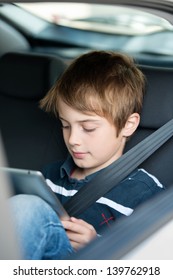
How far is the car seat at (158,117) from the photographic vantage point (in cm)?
210

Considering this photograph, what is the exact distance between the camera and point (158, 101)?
83.3 inches

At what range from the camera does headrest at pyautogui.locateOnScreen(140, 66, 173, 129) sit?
211 centimetres

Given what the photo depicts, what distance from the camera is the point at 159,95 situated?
2.12 meters

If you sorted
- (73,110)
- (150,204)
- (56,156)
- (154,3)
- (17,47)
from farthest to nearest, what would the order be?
1. (17,47)
2. (56,156)
3. (73,110)
4. (154,3)
5. (150,204)

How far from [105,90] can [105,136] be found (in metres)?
0.14

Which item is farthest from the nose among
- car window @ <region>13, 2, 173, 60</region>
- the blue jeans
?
car window @ <region>13, 2, 173, 60</region>

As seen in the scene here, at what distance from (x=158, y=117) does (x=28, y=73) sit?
60 cm

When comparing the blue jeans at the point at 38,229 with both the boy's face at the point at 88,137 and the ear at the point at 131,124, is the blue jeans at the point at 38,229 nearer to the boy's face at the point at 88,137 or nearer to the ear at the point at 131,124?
the boy's face at the point at 88,137

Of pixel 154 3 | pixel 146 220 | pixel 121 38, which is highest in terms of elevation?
pixel 154 3

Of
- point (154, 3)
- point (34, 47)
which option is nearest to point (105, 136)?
point (154, 3)

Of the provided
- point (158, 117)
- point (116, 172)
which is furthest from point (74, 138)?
point (158, 117)

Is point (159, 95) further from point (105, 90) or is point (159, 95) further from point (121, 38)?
point (121, 38)

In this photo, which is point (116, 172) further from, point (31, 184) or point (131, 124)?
point (31, 184)

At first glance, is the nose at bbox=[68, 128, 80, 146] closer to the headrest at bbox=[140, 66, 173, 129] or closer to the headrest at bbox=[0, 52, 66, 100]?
the headrest at bbox=[140, 66, 173, 129]
